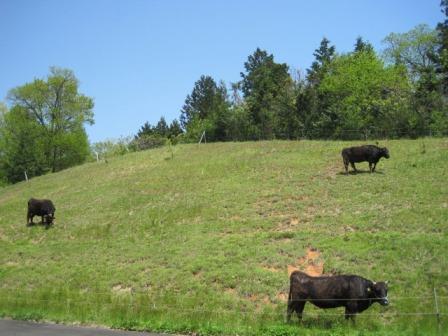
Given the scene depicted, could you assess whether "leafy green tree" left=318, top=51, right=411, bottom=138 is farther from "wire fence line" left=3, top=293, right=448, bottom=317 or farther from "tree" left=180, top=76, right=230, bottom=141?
"wire fence line" left=3, top=293, right=448, bottom=317

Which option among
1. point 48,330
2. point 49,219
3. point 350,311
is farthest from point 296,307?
point 49,219

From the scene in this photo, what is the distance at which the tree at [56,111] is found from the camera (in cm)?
8581

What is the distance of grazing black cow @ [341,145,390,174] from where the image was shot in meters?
33.3

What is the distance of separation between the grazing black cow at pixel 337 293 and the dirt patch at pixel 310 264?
14.0ft

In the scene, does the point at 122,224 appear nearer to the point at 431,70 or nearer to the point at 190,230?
the point at 190,230

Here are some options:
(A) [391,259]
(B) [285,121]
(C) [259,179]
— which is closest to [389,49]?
(B) [285,121]

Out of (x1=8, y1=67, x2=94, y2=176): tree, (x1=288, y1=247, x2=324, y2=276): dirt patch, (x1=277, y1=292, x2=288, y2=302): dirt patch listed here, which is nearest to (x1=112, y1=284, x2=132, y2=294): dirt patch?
(x1=277, y1=292, x2=288, y2=302): dirt patch

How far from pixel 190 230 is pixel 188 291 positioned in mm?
7476

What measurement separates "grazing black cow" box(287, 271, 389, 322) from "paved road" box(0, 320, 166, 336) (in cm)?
466

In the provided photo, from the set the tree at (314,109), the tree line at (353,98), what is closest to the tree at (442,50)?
the tree line at (353,98)

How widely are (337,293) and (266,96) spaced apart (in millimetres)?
72370

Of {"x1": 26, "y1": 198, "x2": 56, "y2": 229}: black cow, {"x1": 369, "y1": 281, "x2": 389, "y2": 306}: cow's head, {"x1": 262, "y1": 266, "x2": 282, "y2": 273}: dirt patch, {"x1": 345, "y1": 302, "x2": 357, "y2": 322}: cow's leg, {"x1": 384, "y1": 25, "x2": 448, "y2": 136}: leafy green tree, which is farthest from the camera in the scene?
{"x1": 384, "y1": 25, "x2": 448, "y2": 136}: leafy green tree

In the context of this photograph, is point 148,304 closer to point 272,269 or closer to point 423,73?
point 272,269

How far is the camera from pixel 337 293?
15109mm
